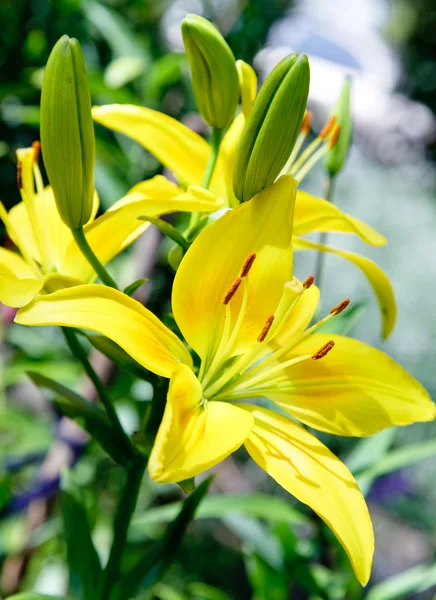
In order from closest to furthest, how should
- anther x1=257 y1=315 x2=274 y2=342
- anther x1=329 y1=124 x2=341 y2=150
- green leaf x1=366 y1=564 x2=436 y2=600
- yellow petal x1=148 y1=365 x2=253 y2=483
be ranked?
yellow petal x1=148 y1=365 x2=253 y2=483 < anther x1=257 y1=315 x2=274 y2=342 < anther x1=329 y1=124 x2=341 y2=150 < green leaf x1=366 y1=564 x2=436 y2=600

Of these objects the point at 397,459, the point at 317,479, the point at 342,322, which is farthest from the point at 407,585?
the point at 317,479

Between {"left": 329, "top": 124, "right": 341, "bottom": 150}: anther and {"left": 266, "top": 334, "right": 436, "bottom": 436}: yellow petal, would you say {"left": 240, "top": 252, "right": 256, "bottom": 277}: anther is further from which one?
{"left": 329, "top": 124, "right": 341, "bottom": 150}: anther

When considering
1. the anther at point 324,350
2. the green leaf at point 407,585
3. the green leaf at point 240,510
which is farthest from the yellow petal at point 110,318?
the green leaf at point 407,585

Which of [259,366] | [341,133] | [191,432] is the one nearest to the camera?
[191,432]

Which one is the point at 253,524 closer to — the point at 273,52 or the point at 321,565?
the point at 321,565

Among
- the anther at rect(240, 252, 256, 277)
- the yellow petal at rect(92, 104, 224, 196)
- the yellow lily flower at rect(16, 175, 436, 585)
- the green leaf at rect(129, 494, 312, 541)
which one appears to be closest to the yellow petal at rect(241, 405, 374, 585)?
the yellow lily flower at rect(16, 175, 436, 585)

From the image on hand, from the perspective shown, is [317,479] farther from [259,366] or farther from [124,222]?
[124,222]

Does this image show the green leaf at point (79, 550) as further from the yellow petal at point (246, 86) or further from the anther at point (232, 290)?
the yellow petal at point (246, 86)
